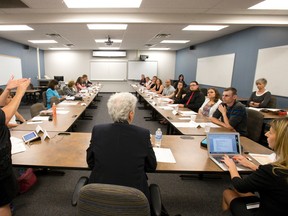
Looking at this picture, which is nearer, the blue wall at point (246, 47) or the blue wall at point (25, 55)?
the blue wall at point (246, 47)

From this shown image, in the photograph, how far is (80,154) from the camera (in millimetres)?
1703

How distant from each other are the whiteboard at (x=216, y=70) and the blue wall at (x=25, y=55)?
8.01 m

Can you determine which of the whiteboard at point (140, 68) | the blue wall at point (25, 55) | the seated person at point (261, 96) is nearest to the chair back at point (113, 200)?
the seated person at point (261, 96)

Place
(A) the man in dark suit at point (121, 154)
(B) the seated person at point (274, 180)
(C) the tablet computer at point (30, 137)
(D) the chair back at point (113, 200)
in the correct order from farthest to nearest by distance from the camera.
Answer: (C) the tablet computer at point (30, 137), (A) the man in dark suit at point (121, 154), (B) the seated person at point (274, 180), (D) the chair back at point (113, 200)

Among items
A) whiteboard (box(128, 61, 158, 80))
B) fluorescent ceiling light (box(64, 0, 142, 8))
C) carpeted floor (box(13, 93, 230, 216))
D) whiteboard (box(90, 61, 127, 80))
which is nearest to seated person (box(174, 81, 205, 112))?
carpeted floor (box(13, 93, 230, 216))

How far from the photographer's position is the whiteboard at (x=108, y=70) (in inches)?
448

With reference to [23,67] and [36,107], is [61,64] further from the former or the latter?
[36,107]

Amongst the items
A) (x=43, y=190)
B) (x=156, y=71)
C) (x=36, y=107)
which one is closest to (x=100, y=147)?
(x=43, y=190)

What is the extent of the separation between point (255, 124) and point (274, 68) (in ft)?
8.40

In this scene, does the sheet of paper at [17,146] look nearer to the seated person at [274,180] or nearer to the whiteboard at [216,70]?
the seated person at [274,180]

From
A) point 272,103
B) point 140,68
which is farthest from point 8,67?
point 272,103

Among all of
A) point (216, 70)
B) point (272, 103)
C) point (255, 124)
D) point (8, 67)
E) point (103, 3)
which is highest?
point (103, 3)

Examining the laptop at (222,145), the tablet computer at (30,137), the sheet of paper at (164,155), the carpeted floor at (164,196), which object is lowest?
the carpeted floor at (164,196)

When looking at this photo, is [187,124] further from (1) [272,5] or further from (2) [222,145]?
(1) [272,5]
